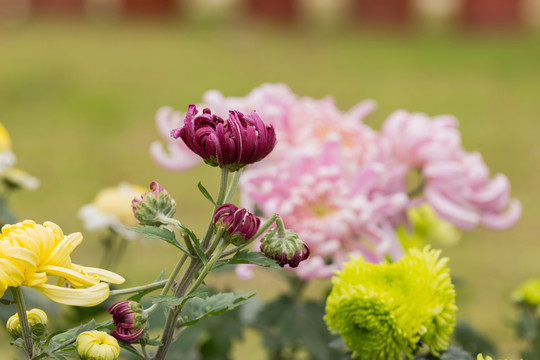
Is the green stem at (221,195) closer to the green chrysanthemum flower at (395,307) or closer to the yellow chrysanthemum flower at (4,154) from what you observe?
the green chrysanthemum flower at (395,307)

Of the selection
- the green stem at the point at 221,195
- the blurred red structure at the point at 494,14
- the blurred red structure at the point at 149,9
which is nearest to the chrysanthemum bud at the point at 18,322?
the green stem at the point at 221,195

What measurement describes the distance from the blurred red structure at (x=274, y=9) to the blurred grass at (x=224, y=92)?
0.25 m

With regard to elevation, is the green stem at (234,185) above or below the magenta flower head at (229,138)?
below

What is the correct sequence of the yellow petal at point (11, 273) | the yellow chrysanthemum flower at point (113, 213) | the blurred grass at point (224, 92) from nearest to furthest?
the yellow petal at point (11, 273) → the yellow chrysanthemum flower at point (113, 213) → the blurred grass at point (224, 92)

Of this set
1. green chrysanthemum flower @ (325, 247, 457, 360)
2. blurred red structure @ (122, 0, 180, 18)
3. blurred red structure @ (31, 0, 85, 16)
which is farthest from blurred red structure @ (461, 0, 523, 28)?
green chrysanthemum flower @ (325, 247, 457, 360)

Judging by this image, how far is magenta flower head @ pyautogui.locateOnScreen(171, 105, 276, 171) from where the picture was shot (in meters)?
0.56

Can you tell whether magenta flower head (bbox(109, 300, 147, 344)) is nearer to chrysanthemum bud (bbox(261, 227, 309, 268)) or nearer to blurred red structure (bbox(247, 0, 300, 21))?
chrysanthemum bud (bbox(261, 227, 309, 268))

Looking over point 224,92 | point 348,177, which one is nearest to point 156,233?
point 348,177

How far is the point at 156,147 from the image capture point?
3.78 ft

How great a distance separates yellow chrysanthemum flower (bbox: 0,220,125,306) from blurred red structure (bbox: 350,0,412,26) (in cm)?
829

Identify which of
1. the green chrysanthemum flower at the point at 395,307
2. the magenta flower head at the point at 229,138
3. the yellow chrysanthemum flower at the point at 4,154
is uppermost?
the magenta flower head at the point at 229,138

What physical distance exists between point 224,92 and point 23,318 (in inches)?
214

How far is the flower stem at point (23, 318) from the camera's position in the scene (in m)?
0.54

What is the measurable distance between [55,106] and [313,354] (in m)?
4.81
